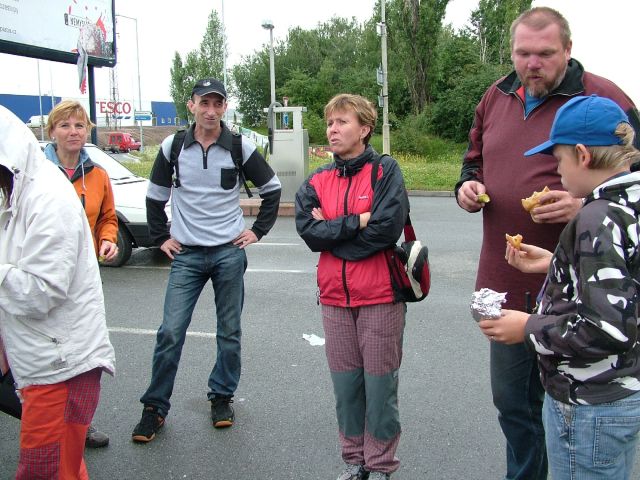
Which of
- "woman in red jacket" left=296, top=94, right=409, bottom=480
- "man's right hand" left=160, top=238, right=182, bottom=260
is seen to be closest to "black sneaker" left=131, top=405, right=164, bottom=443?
"man's right hand" left=160, top=238, right=182, bottom=260

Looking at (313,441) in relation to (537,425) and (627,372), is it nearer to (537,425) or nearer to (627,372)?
(537,425)

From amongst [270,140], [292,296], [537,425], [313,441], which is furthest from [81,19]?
[537,425]

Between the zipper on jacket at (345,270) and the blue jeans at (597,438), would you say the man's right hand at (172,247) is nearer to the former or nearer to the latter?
the zipper on jacket at (345,270)

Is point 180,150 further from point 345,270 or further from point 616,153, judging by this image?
point 616,153

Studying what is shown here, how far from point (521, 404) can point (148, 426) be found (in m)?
2.12

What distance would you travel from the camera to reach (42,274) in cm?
212

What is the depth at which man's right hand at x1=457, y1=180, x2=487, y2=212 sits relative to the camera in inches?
107

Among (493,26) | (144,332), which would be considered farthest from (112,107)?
(144,332)

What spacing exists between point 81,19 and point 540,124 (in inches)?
492

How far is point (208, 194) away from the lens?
3799 millimetres

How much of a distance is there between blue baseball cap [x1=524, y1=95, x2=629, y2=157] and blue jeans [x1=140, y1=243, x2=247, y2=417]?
239cm

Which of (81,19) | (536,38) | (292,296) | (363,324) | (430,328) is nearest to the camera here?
(536,38)

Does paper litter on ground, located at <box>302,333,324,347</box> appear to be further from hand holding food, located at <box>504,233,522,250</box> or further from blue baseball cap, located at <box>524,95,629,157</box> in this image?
blue baseball cap, located at <box>524,95,629,157</box>

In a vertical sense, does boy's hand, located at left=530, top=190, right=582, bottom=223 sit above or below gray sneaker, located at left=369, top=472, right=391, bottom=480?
above
